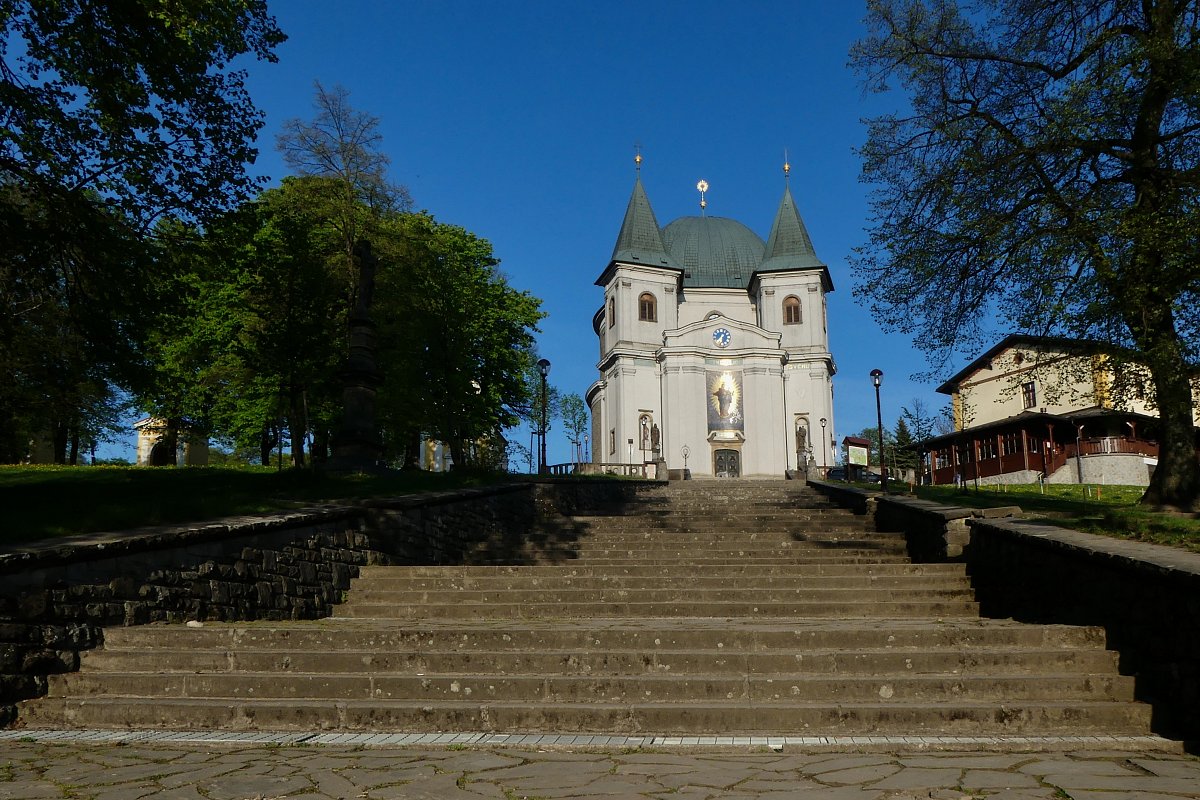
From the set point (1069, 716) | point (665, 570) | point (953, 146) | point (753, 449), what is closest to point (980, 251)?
point (953, 146)

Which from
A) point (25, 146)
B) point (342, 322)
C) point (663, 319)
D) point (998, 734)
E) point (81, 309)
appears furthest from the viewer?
point (663, 319)

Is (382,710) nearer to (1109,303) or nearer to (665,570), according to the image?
(665,570)

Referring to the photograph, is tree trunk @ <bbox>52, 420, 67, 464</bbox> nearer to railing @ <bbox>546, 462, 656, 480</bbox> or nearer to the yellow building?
railing @ <bbox>546, 462, 656, 480</bbox>

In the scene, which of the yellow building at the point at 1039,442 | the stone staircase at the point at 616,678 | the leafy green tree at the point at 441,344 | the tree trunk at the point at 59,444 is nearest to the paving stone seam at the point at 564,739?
the stone staircase at the point at 616,678

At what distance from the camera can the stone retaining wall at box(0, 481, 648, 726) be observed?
226 inches

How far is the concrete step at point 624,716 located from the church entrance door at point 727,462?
156 ft

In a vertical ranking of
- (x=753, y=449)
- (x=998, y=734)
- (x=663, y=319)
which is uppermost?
(x=663, y=319)

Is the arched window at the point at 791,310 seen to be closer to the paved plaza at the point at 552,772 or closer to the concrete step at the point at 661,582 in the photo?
the concrete step at the point at 661,582

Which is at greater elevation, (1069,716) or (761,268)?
(761,268)

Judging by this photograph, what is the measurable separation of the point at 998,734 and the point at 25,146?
1369cm

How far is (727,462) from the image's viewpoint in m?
53.3

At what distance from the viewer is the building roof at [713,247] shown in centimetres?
5834

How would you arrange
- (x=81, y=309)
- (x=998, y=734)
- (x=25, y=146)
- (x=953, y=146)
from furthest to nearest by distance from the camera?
(x=953, y=146) < (x=81, y=309) < (x=25, y=146) < (x=998, y=734)

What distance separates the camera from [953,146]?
14.5m
